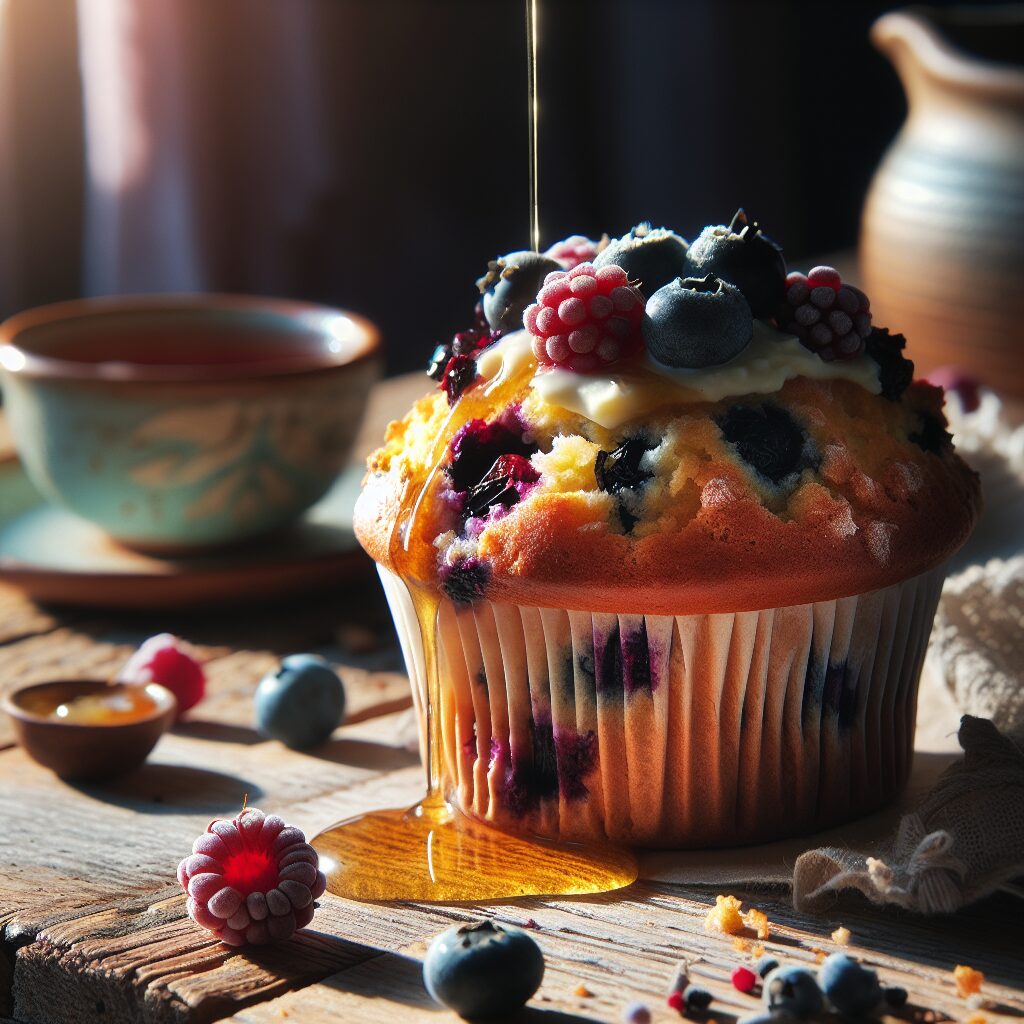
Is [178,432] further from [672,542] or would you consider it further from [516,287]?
[672,542]

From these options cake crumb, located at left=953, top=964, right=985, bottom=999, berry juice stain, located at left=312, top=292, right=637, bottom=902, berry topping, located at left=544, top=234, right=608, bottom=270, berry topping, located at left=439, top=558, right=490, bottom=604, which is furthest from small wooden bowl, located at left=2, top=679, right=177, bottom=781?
cake crumb, located at left=953, top=964, right=985, bottom=999

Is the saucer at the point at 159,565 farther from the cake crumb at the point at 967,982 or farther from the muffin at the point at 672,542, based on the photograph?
the cake crumb at the point at 967,982

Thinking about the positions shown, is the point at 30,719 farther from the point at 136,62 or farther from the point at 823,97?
the point at 823,97

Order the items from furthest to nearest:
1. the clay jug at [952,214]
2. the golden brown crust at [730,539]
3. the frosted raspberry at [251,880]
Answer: the clay jug at [952,214] → the golden brown crust at [730,539] → the frosted raspberry at [251,880]

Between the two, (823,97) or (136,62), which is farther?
(823,97)

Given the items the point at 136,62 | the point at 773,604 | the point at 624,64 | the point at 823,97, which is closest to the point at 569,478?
the point at 773,604

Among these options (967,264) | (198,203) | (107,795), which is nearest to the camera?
(107,795)

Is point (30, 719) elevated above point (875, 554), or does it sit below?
below

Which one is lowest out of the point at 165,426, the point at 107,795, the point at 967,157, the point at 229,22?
the point at 107,795

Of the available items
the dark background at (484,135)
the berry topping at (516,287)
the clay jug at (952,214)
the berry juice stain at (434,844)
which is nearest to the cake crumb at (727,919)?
the berry juice stain at (434,844)
